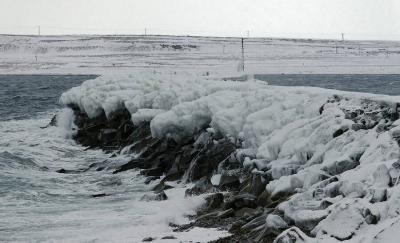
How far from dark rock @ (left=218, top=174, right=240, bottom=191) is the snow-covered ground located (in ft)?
164

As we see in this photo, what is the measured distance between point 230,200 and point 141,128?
814 centimetres

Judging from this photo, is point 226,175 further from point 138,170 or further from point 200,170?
point 138,170

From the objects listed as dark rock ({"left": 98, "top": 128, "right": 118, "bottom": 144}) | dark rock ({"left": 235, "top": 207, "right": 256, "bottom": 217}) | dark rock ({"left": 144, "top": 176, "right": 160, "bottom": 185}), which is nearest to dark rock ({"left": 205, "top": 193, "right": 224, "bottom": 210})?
dark rock ({"left": 235, "top": 207, "right": 256, "bottom": 217})

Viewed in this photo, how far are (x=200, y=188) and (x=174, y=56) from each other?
77.2 m

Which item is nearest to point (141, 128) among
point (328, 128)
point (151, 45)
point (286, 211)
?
point (328, 128)

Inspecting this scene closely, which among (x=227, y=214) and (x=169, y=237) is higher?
(x=227, y=214)

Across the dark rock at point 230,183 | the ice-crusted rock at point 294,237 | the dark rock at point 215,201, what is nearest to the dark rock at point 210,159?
the dark rock at point 230,183

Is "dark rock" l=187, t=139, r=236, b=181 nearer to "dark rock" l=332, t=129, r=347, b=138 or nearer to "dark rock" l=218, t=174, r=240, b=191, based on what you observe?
"dark rock" l=218, t=174, r=240, b=191

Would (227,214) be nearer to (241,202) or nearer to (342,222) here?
(241,202)

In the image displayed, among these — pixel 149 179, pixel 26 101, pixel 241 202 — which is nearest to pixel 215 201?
pixel 241 202

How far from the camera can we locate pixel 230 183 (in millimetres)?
10555

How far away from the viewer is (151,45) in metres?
101

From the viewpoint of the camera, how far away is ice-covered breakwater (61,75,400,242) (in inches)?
265

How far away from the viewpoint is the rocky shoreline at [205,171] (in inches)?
328
